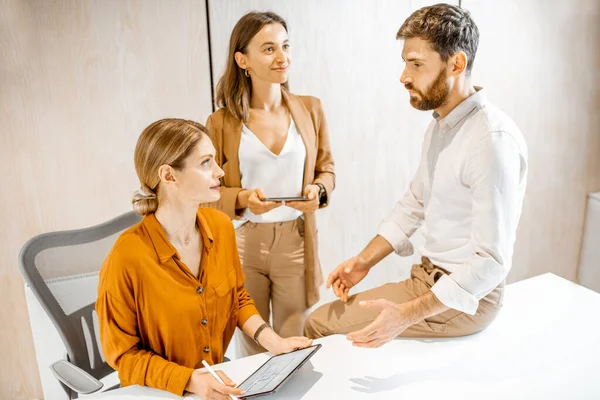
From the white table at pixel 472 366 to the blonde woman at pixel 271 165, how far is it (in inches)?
23.2

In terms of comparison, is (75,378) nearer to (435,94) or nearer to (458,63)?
(435,94)

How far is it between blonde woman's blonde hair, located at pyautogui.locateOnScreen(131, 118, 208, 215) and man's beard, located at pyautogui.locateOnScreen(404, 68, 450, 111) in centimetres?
71

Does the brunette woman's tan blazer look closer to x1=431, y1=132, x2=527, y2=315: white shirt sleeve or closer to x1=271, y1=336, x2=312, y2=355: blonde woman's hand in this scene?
x1=271, y1=336, x2=312, y2=355: blonde woman's hand

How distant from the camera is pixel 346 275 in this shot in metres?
2.13

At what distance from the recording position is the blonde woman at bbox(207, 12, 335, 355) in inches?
89.4

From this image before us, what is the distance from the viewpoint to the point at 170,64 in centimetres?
259

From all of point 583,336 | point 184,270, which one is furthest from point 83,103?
point 583,336

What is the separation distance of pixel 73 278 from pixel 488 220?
55.5 inches

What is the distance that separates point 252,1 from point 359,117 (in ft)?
2.69

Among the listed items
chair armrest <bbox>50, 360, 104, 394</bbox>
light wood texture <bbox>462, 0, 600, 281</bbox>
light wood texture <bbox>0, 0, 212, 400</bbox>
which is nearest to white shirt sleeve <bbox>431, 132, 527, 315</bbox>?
chair armrest <bbox>50, 360, 104, 394</bbox>

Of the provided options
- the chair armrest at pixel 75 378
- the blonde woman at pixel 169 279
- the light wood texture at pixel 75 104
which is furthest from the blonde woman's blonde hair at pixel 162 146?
the light wood texture at pixel 75 104

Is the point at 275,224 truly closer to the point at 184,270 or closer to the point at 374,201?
the point at 184,270

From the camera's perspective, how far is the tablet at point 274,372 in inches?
62.3

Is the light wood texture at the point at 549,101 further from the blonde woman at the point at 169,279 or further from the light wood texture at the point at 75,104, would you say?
the blonde woman at the point at 169,279
